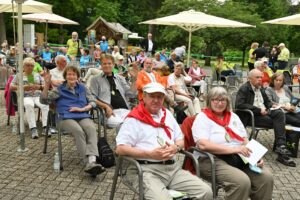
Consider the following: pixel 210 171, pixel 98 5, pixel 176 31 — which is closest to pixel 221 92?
pixel 210 171

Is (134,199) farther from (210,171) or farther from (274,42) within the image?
(274,42)

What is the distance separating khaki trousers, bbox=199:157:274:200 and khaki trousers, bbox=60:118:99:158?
5.31 ft

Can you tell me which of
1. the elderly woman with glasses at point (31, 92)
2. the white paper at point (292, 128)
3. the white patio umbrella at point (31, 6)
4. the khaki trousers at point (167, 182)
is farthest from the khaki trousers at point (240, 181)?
the white patio umbrella at point (31, 6)

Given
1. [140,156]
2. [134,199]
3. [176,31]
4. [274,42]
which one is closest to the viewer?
[140,156]

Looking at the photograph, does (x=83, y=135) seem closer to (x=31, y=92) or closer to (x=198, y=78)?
(x=31, y=92)

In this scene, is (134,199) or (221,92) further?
(134,199)

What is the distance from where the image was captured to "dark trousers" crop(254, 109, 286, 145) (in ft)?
19.1

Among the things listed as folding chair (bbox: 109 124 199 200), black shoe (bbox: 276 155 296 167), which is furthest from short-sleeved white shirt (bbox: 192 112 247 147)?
black shoe (bbox: 276 155 296 167)

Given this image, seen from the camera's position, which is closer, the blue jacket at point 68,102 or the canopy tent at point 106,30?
the blue jacket at point 68,102

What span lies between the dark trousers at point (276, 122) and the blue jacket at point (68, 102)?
2681 mm

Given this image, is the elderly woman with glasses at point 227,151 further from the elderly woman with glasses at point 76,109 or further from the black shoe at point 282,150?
the black shoe at point 282,150

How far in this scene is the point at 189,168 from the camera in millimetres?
3711

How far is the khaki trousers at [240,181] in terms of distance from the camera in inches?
134

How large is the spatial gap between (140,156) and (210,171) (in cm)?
75
